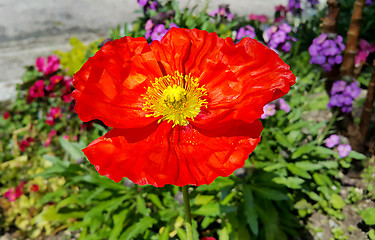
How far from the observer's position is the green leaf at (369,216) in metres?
2.11

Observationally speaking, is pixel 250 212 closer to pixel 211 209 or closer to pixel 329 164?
pixel 211 209

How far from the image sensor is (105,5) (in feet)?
18.4

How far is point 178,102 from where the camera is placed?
1098mm

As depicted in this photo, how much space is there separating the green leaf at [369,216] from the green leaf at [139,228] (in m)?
1.37

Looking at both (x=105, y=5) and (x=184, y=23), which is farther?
(x=105, y=5)

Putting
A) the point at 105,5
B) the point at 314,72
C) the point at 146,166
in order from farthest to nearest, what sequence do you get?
the point at 105,5 → the point at 314,72 → the point at 146,166

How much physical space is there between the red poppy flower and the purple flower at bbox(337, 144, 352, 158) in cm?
151

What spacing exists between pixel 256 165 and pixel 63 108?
1.90m

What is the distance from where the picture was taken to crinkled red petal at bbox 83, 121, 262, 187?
0.90 meters

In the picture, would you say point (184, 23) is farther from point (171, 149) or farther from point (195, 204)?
point (171, 149)

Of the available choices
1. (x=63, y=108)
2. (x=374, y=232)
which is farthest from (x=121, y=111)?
(x=63, y=108)

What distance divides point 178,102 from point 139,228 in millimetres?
1064

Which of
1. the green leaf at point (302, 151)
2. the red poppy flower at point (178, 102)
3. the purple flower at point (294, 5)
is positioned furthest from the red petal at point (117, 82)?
the purple flower at point (294, 5)

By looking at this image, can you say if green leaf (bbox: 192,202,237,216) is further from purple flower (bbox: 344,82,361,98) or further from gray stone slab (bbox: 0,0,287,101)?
gray stone slab (bbox: 0,0,287,101)
